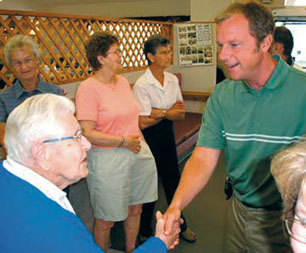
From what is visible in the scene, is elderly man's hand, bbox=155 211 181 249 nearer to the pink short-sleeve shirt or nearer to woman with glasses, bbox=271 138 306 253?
woman with glasses, bbox=271 138 306 253

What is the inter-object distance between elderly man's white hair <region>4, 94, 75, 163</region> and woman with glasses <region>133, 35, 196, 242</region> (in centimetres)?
112

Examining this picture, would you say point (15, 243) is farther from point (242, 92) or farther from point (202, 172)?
point (242, 92)

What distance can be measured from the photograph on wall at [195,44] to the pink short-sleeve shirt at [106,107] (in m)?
2.80

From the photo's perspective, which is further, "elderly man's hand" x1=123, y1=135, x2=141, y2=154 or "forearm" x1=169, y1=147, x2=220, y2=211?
"elderly man's hand" x1=123, y1=135, x2=141, y2=154

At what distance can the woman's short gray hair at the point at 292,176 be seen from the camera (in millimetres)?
671

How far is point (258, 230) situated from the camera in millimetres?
1253

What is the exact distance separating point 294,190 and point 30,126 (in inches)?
29.6

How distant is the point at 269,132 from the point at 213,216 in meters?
1.63

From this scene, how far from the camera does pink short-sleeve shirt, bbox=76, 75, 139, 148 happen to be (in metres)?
1.58

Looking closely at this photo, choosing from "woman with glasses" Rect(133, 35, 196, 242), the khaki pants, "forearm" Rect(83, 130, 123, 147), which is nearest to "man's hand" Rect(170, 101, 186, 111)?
"woman with glasses" Rect(133, 35, 196, 242)

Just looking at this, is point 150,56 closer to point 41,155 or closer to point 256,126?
point 256,126

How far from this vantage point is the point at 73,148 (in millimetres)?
965

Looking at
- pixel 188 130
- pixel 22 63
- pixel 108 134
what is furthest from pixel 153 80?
pixel 188 130


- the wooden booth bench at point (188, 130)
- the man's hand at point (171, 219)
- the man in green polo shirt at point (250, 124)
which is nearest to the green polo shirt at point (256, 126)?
the man in green polo shirt at point (250, 124)
